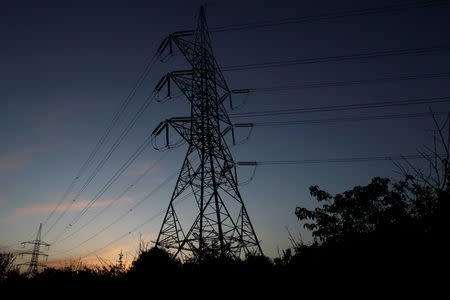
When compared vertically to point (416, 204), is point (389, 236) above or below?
below

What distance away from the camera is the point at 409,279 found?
153 inches

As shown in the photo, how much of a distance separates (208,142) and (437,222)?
12927 millimetres

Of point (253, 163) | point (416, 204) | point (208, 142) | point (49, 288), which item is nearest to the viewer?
point (416, 204)

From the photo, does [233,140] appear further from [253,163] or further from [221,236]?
[221,236]

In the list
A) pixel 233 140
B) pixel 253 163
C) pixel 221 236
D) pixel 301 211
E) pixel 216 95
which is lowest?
pixel 221 236

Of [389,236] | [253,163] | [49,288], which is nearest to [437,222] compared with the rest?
[389,236]

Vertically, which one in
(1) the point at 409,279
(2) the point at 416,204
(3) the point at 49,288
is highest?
(2) the point at 416,204

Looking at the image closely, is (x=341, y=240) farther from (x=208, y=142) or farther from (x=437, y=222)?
(x=208, y=142)

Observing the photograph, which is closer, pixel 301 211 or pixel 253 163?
pixel 301 211

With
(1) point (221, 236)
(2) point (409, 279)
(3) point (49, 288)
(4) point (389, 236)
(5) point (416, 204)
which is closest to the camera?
(2) point (409, 279)

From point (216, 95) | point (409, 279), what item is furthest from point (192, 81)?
point (409, 279)

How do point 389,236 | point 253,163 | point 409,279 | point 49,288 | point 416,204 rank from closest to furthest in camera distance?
point 409,279, point 389,236, point 416,204, point 49,288, point 253,163

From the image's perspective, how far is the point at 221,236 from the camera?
1384 centimetres

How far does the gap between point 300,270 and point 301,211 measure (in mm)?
12601
